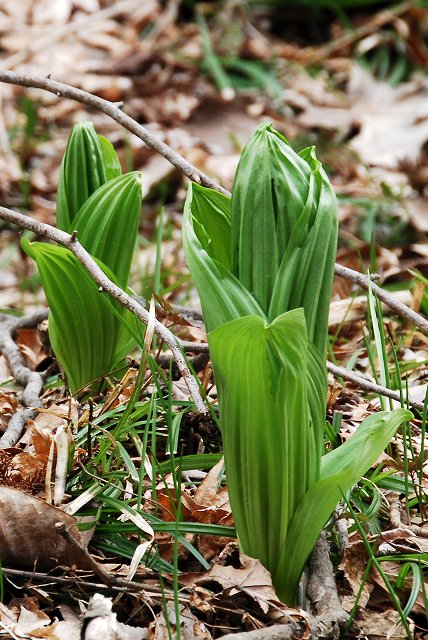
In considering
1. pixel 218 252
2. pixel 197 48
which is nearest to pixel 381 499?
pixel 218 252

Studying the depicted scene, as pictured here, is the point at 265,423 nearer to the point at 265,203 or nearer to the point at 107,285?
the point at 265,203

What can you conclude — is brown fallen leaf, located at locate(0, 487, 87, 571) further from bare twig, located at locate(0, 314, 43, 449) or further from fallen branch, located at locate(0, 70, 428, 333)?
fallen branch, located at locate(0, 70, 428, 333)

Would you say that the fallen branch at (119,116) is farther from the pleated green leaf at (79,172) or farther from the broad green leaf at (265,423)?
the broad green leaf at (265,423)

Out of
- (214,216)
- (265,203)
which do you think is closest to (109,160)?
(214,216)

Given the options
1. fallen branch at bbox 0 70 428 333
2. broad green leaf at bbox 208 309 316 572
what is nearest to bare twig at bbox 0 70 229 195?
fallen branch at bbox 0 70 428 333

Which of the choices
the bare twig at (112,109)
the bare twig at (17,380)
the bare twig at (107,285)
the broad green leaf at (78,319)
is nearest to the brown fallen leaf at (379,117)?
the bare twig at (17,380)
